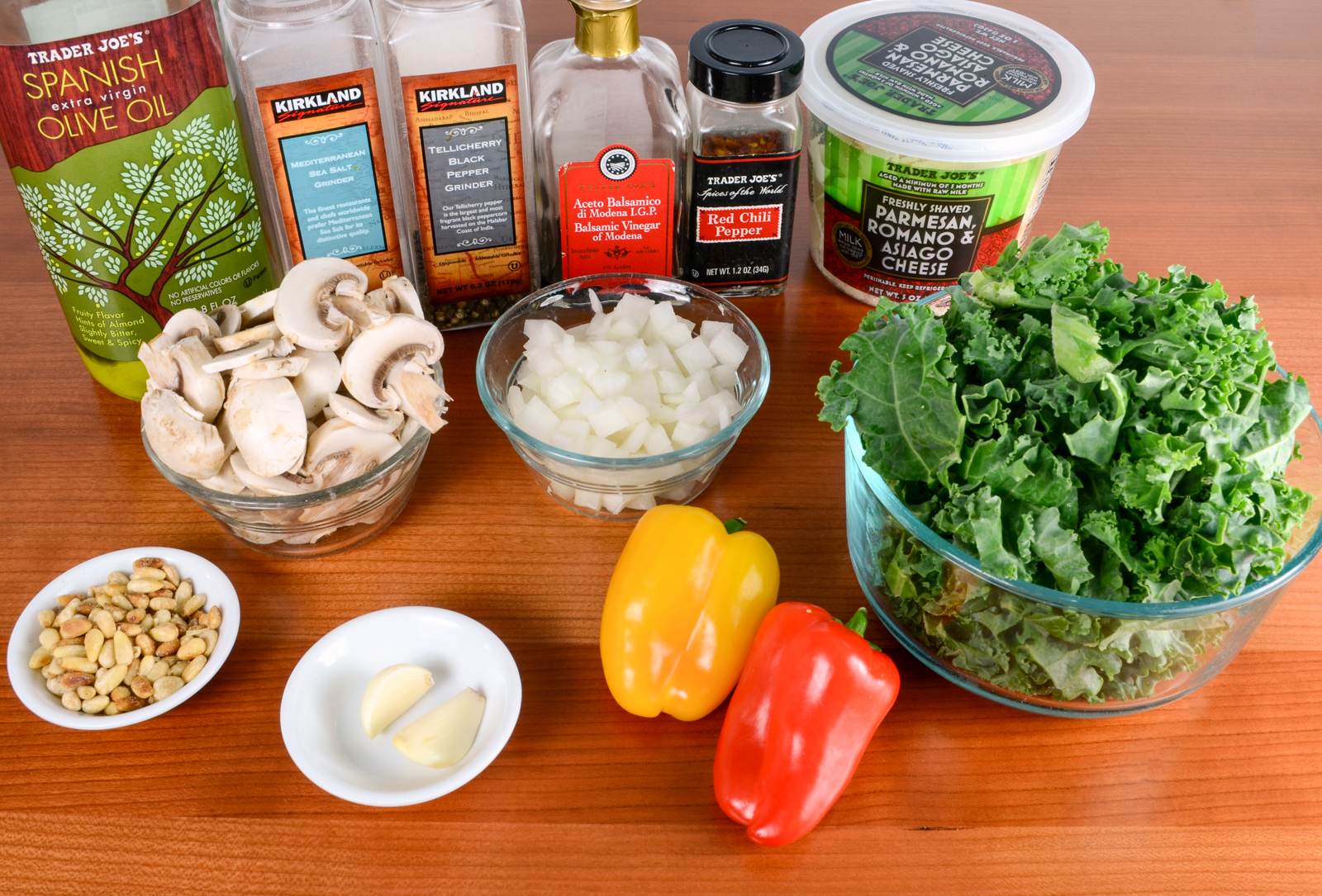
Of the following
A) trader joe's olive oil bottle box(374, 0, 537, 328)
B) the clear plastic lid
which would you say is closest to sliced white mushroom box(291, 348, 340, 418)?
trader joe's olive oil bottle box(374, 0, 537, 328)

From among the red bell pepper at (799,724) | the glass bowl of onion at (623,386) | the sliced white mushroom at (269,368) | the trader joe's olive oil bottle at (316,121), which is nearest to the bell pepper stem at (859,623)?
the red bell pepper at (799,724)

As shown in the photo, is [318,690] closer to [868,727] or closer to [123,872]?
[123,872]

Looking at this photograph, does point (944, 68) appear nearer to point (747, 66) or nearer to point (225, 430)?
point (747, 66)

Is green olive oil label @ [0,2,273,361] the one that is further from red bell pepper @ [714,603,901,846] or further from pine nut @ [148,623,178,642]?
red bell pepper @ [714,603,901,846]

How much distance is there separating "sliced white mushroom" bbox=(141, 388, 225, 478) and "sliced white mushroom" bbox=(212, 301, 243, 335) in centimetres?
9

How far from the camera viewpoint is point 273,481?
900mm

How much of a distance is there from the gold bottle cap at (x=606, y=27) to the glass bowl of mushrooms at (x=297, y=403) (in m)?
0.29

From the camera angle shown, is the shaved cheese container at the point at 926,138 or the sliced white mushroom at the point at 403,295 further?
the shaved cheese container at the point at 926,138

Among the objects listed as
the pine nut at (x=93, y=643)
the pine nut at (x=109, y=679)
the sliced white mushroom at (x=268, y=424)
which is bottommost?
the pine nut at (x=109, y=679)

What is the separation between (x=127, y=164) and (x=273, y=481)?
1.03ft

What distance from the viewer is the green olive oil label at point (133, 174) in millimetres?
905

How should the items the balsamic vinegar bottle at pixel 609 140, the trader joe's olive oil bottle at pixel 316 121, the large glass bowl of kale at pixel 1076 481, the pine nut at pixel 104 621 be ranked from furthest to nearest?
the balsamic vinegar bottle at pixel 609 140
the trader joe's olive oil bottle at pixel 316 121
the pine nut at pixel 104 621
the large glass bowl of kale at pixel 1076 481

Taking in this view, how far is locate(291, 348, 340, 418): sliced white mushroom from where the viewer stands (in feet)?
3.04

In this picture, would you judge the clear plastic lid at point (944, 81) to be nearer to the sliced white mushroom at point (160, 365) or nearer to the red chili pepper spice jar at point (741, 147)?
the red chili pepper spice jar at point (741, 147)
